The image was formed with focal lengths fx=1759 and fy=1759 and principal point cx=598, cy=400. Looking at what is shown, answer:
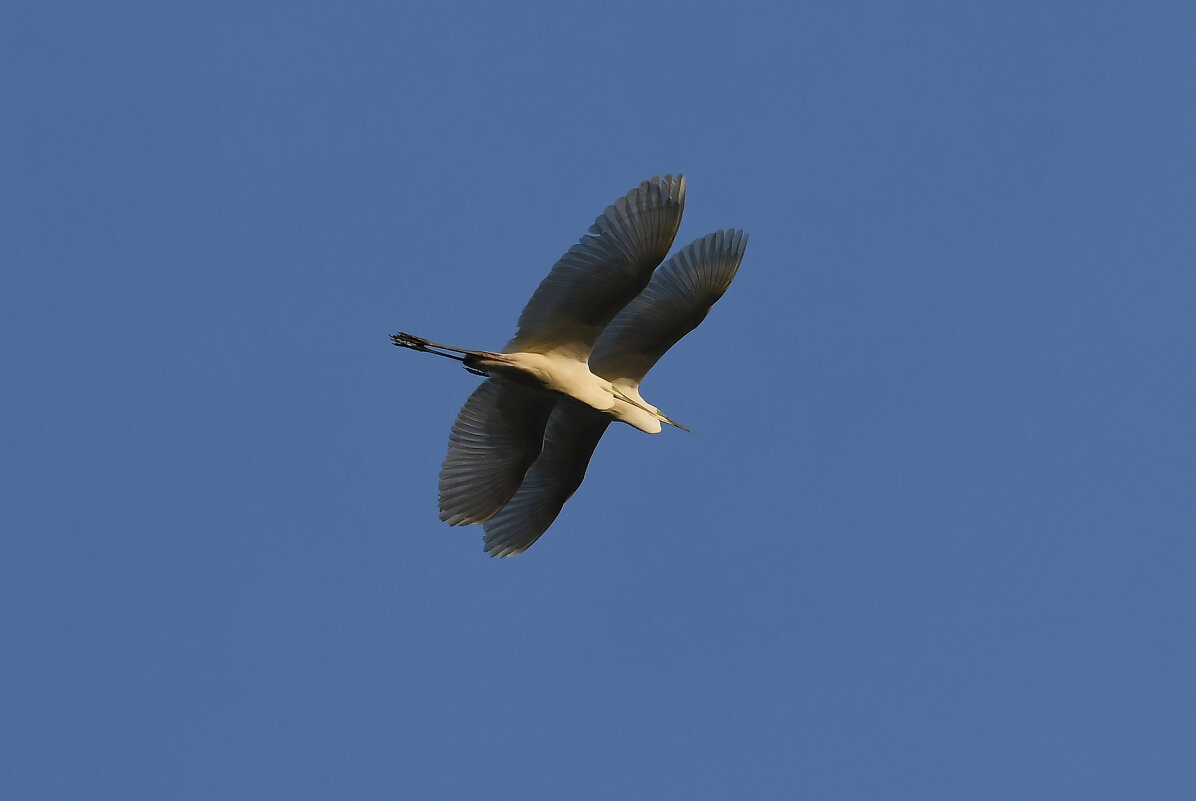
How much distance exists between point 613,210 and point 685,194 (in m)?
0.79

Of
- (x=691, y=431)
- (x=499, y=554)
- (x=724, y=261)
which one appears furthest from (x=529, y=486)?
(x=724, y=261)

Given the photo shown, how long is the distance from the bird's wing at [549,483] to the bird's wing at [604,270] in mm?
1600

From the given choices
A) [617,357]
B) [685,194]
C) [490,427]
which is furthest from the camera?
[617,357]

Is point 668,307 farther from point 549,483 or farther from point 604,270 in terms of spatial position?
point 604,270

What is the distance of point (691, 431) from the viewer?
2209 cm

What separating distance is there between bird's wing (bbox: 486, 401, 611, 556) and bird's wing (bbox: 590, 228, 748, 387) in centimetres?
89

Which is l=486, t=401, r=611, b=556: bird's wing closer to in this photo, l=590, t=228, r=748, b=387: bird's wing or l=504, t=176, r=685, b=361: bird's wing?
l=590, t=228, r=748, b=387: bird's wing

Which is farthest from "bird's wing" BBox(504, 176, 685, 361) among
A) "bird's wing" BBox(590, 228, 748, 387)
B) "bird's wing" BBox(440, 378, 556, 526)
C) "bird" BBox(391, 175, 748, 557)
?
"bird's wing" BBox(590, 228, 748, 387)

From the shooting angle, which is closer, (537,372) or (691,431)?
(537,372)

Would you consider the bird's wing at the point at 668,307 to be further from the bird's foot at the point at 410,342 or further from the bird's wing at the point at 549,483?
the bird's foot at the point at 410,342

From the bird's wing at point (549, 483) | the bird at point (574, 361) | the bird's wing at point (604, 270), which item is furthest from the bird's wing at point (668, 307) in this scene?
the bird's wing at point (604, 270)

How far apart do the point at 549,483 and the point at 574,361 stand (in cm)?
204

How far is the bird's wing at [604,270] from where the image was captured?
18750mm

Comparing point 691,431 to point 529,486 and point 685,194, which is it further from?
point 685,194
